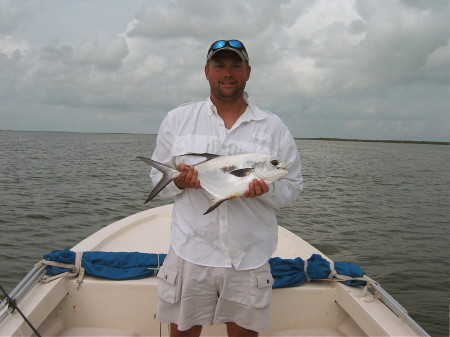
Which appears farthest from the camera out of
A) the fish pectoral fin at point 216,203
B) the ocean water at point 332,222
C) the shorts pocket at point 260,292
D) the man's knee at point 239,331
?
the ocean water at point 332,222

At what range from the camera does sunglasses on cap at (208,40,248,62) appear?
292 centimetres

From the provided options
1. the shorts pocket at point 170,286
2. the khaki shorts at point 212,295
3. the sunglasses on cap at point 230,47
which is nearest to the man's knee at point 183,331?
the khaki shorts at point 212,295

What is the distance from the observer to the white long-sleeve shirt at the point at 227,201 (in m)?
2.91

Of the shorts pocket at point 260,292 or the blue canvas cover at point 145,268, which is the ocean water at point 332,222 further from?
the shorts pocket at point 260,292

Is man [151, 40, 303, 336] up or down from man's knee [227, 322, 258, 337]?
up

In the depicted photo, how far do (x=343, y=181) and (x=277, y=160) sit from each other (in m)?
23.2

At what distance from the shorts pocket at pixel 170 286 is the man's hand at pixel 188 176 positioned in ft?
2.27

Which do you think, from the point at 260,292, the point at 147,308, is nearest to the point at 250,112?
the point at 260,292

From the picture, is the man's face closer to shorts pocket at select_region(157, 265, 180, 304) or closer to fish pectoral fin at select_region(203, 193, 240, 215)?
fish pectoral fin at select_region(203, 193, 240, 215)

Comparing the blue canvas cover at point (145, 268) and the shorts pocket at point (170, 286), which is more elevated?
the shorts pocket at point (170, 286)

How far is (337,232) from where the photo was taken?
12.6 m

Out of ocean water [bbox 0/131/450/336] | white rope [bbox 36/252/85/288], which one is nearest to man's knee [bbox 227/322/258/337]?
white rope [bbox 36/252/85/288]

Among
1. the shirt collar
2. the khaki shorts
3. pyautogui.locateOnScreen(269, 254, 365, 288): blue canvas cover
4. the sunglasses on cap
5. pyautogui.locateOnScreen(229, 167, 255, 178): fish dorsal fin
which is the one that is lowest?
pyautogui.locateOnScreen(269, 254, 365, 288): blue canvas cover

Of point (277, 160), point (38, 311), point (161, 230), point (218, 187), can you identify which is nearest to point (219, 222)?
point (218, 187)
